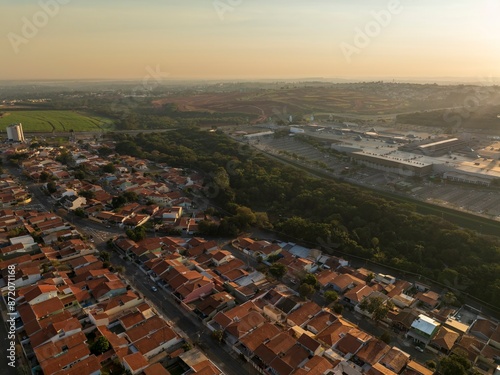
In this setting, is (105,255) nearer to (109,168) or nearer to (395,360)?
(395,360)

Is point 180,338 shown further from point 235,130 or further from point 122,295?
point 235,130

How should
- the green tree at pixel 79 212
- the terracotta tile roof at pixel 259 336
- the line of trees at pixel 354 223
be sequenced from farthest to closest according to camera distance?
the green tree at pixel 79 212, the line of trees at pixel 354 223, the terracotta tile roof at pixel 259 336

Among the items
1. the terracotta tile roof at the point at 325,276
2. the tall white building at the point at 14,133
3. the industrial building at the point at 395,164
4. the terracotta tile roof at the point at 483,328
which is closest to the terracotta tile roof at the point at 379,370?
the terracotta tile roof at the point at 483,328

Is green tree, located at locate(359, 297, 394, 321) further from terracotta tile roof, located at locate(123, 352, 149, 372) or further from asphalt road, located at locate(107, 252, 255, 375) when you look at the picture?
terracotta tile roof, located at locate(123, 352, 149, 372)

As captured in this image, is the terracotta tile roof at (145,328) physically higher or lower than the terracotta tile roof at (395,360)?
higher

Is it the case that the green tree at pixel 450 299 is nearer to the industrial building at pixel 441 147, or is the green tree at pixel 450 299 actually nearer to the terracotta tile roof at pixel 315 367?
the terracotta tile roof at pixel 315 367

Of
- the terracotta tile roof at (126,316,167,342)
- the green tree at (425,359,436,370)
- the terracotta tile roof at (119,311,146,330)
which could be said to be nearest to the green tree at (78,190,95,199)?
the terracotta tile roof at (119,311,146,330)

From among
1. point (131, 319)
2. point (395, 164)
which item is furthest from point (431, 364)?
point (395, 164)

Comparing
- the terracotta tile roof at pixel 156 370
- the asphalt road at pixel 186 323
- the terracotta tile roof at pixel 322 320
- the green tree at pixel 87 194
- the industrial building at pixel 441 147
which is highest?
the industrial building at pixel 441 147
